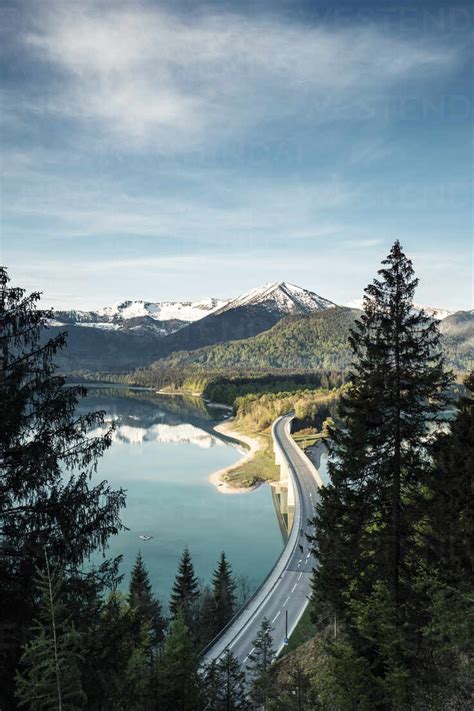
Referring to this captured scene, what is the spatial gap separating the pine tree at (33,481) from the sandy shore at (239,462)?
236 ft

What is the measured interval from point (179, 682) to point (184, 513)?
50644 mm

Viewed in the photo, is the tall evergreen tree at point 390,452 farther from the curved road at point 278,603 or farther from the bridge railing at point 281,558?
the bridge railing at point 281,558

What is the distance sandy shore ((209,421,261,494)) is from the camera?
81.3m

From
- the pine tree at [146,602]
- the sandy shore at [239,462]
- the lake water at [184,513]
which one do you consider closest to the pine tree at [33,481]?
the lake water at [184,513]

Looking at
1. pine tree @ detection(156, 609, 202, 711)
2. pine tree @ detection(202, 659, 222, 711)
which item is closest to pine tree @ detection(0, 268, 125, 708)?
pine tree @ detection(156, 609, 202, 711)

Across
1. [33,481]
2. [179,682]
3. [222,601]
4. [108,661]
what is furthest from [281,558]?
[33,481]

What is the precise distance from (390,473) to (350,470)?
1.16 metres

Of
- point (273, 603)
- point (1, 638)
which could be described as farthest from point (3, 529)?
point (273, 603)

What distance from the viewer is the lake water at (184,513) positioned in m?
52.3

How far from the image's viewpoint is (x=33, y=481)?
379 inches

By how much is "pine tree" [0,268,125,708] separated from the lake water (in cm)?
889

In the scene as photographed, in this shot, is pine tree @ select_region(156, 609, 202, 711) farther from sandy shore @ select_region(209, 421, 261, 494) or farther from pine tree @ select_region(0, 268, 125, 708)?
sandy shore @ select_region(209, 421, 261, 494)

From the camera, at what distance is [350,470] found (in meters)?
14.7

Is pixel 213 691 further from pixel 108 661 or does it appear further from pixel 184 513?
pixel 184 513
